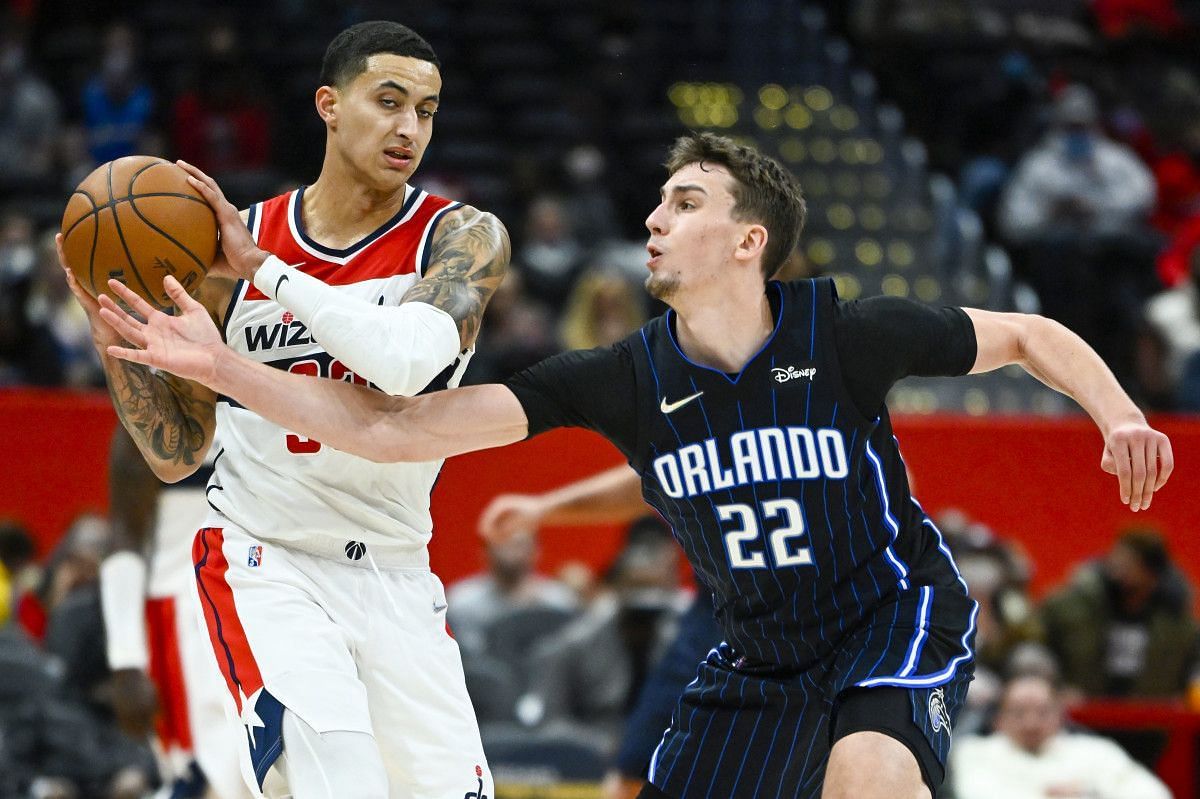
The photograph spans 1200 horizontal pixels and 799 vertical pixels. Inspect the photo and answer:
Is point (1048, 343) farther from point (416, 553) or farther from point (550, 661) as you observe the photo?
point (550, 661)

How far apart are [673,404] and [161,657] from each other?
3.18m

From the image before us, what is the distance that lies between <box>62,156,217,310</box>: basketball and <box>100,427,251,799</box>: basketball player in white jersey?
1936mm

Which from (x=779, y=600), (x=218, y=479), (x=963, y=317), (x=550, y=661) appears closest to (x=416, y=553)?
(x=218, y=479)

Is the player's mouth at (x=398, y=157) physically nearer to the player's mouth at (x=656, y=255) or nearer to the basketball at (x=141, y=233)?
the basketball at (x=141, y=233)

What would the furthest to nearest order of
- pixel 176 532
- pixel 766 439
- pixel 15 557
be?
pixel 15 557, pixel 176 532, pixel 766 439

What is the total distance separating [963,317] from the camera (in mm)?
5098

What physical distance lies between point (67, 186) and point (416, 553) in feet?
32.4

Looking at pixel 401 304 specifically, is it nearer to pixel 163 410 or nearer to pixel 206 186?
pixel 206 186

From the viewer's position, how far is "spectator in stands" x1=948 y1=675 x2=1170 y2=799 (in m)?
8.74

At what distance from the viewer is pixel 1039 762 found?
885cm

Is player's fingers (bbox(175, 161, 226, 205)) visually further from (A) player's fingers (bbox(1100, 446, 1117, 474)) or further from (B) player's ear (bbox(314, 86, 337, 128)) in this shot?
(A) player's fingers (bbox(1100, 446, 1117, 474))

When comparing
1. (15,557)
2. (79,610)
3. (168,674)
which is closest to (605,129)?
(15,557)

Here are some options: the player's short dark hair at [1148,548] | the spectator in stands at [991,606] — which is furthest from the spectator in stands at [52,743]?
the player's short dark hair at [1148,548]

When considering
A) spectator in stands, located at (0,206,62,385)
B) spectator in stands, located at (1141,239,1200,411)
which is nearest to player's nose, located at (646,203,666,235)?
spectator in stands, located at (1141,239,1200,411)
